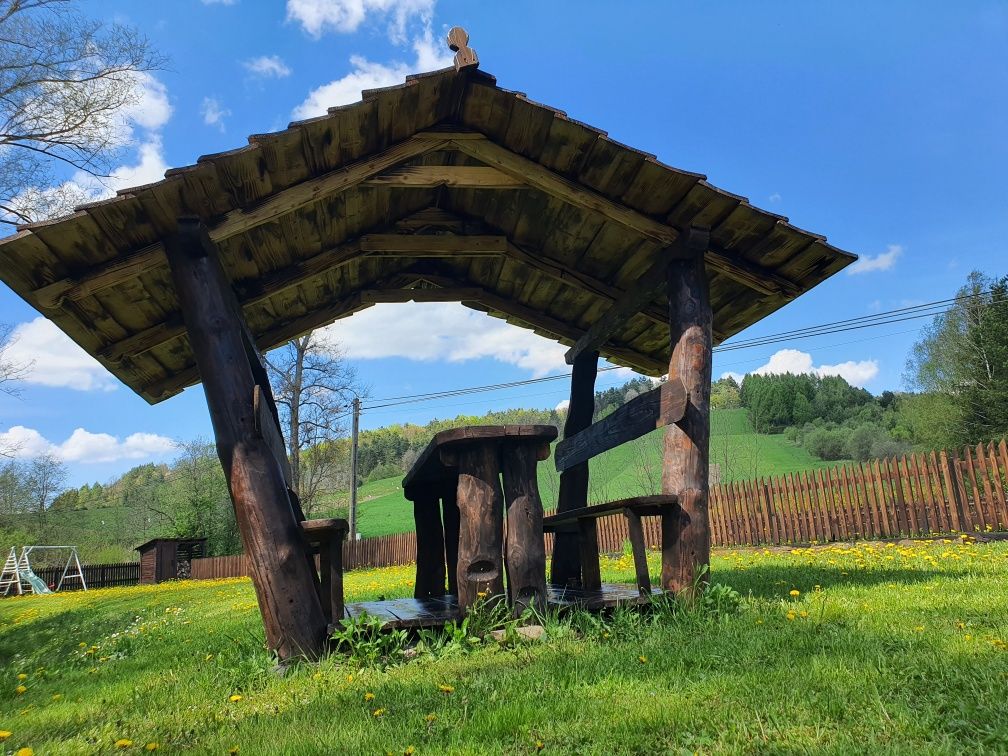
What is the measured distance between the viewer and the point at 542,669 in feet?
10.3

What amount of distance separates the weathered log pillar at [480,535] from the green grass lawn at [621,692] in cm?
45

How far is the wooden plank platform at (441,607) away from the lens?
4.14 meters

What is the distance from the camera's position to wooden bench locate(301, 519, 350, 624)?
418cm

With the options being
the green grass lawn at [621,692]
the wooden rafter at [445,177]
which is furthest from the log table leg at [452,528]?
the wooden rafter at [445,177]

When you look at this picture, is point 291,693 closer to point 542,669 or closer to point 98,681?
point 542,669

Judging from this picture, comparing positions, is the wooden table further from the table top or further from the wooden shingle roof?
the wooden shingle roof

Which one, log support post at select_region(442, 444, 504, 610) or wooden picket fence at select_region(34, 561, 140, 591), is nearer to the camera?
log support post at select_region(442, 444, 504, 610)

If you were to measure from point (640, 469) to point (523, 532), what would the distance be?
40.1 meters

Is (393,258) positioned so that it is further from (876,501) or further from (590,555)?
(876,501)

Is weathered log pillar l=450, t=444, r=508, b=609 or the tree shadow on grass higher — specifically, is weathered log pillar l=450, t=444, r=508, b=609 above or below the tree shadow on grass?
above

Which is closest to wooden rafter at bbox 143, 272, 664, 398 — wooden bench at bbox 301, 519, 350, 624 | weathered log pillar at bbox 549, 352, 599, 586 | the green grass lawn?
weathered log pillar at bbox 549, 352, 599, 586

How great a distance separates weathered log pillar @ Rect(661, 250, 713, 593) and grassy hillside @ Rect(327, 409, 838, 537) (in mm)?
28560

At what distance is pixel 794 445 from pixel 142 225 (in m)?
61.5

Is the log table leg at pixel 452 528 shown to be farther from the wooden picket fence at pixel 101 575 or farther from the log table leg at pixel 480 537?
the wooden picket fence at pixel 101 575
